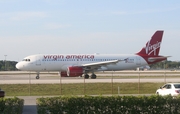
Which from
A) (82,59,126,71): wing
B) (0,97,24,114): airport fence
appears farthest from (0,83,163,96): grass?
(0,97,24,114): airport fence

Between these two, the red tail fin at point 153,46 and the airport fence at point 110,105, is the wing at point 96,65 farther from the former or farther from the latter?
the airport fence at point 110,105

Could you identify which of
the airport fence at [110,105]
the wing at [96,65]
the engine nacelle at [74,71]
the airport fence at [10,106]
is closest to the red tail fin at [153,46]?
the wing at [96,65]

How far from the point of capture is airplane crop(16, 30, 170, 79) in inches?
1985

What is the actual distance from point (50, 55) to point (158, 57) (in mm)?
15659

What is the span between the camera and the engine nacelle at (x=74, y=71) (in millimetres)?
48053

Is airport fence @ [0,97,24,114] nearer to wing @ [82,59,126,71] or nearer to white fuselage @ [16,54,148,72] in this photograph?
wing @ [82,59,126,71]

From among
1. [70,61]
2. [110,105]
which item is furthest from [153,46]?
[110,105]

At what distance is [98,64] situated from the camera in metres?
50.1

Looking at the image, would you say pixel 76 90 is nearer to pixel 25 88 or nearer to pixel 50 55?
pixel 25 88

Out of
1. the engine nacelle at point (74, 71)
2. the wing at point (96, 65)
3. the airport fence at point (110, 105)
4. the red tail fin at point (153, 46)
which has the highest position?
the red tail fin at point (153, 46)

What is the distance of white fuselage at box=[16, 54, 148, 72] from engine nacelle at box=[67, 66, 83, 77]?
2.78 m

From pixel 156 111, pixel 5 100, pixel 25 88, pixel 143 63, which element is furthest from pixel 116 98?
pixel 143 63

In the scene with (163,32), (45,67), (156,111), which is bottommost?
(156,111)

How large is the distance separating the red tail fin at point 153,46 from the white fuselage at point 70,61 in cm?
179
